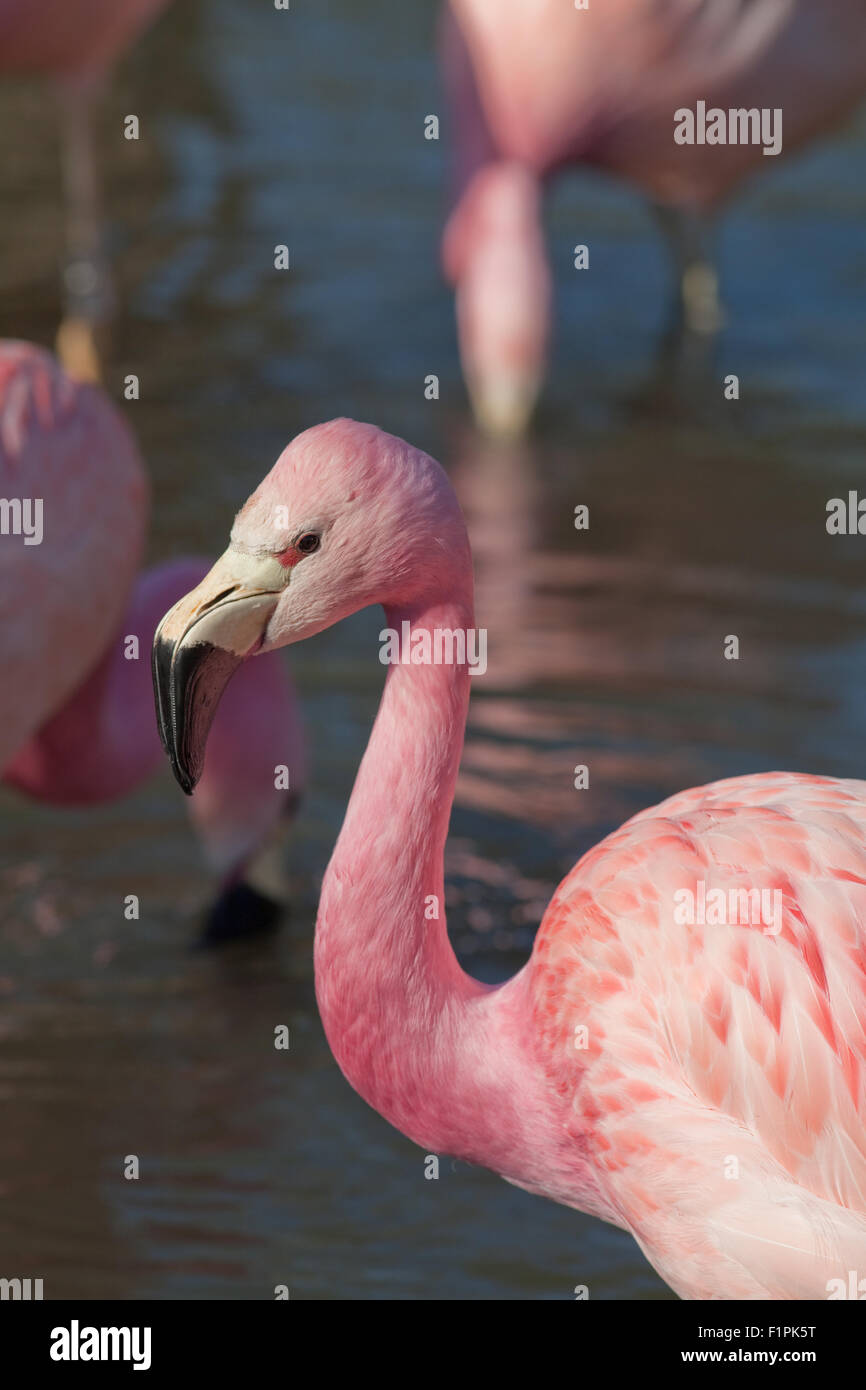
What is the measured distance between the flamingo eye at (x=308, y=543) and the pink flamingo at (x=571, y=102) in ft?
13.1

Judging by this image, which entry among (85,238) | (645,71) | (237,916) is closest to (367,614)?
(237,916)

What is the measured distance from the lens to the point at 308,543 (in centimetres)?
259

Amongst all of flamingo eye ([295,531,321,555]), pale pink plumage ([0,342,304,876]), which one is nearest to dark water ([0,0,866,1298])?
pale pink plumage ([0,342,304,876])

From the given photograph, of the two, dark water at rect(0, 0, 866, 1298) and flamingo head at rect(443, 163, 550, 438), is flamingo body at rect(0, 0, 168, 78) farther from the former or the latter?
flamingo head at rect(443, 163, 550, 438)

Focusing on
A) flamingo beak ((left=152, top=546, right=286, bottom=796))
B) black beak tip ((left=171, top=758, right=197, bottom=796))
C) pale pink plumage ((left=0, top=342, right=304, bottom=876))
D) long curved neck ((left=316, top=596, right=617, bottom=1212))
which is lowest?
long curved neck ((left=316, top=596, right=617, bottom=1212))

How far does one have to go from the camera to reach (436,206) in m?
8.59

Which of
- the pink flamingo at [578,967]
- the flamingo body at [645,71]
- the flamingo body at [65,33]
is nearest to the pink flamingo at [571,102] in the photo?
the flamingo body at [645,71]

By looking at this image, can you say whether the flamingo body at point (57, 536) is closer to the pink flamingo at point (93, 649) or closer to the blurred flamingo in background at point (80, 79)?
the pink flamingo at point (93, 649)

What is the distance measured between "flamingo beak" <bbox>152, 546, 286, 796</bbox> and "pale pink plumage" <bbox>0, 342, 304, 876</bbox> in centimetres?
137

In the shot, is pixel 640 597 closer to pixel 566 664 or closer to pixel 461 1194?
pixel 566 664

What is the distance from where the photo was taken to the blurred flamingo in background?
6672 mm

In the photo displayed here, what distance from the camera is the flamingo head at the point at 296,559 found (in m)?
2.55

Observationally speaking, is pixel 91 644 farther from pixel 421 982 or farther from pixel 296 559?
pixel 296 559
